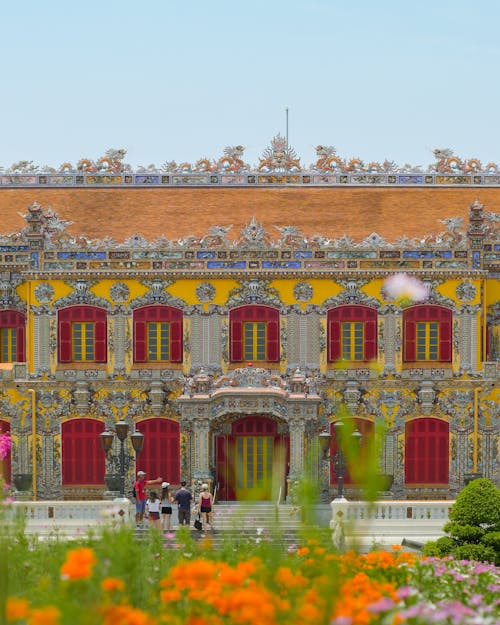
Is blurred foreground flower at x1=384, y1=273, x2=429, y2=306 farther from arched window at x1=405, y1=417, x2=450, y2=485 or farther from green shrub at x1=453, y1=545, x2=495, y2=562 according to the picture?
green shrub at x1=453, y1=545, x2=495, y2=562

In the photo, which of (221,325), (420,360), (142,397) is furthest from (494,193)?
(142,397)

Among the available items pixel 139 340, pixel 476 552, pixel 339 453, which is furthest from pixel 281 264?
pixel 476 552

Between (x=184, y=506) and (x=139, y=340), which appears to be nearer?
(x=184, y=506)

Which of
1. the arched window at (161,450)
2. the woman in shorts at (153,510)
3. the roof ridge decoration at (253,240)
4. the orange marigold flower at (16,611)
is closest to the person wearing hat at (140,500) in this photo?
the woman in shorts at (153,510)

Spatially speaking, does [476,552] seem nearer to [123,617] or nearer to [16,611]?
[123,617]

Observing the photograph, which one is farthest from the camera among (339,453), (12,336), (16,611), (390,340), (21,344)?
(12,336)

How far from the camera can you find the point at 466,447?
37.1 metres

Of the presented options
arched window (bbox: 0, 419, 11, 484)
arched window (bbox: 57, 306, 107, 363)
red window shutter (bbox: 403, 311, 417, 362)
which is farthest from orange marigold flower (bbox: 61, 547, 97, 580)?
arched window (bbox: 0, 419, 11, 484)

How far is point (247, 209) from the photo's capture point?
4038 cm

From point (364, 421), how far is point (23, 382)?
984 cm

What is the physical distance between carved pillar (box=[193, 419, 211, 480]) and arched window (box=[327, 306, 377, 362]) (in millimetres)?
4226

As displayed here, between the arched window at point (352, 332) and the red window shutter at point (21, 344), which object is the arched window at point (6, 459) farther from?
the arched window at point (352, 332)

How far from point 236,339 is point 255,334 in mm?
566

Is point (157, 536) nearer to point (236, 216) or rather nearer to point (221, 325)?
point (221, 325)
